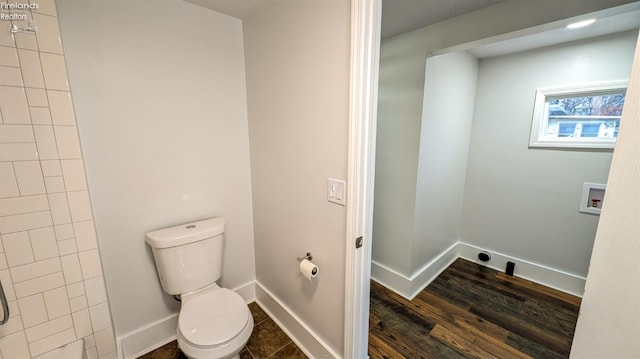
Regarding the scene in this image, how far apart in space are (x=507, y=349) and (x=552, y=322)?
584mm

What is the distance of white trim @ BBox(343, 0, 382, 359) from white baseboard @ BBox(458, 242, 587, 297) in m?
2.06

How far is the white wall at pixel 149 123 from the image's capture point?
1272 millimetres

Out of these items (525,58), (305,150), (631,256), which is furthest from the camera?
(525,58)

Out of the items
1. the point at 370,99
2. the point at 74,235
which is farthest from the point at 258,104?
the point at 74,235

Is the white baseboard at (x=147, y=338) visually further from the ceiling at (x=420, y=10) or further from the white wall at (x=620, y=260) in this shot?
the ceiling at (x=420, y=10)

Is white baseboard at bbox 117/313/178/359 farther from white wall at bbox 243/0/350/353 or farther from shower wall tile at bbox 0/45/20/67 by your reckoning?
shower wall tile at bbox 0/45/20/67

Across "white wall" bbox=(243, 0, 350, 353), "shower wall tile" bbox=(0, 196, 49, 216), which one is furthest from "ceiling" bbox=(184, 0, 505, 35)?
"shower wall tile" bbox=(0, 196, 49, 216)

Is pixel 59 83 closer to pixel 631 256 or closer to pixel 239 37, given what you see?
pixel 239 37

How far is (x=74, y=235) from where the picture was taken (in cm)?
118

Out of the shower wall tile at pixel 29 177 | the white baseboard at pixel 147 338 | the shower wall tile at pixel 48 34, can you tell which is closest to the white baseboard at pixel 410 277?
the white baseboard at pixel 147 338

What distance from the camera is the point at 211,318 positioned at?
4.30 feet

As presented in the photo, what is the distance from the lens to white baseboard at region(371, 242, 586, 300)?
2.15 metres

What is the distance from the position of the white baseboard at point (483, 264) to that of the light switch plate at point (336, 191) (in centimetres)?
135

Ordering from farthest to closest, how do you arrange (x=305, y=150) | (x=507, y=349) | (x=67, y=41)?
(x=507, y=349)
(x=305, y=150)
(x=67, y=41)
